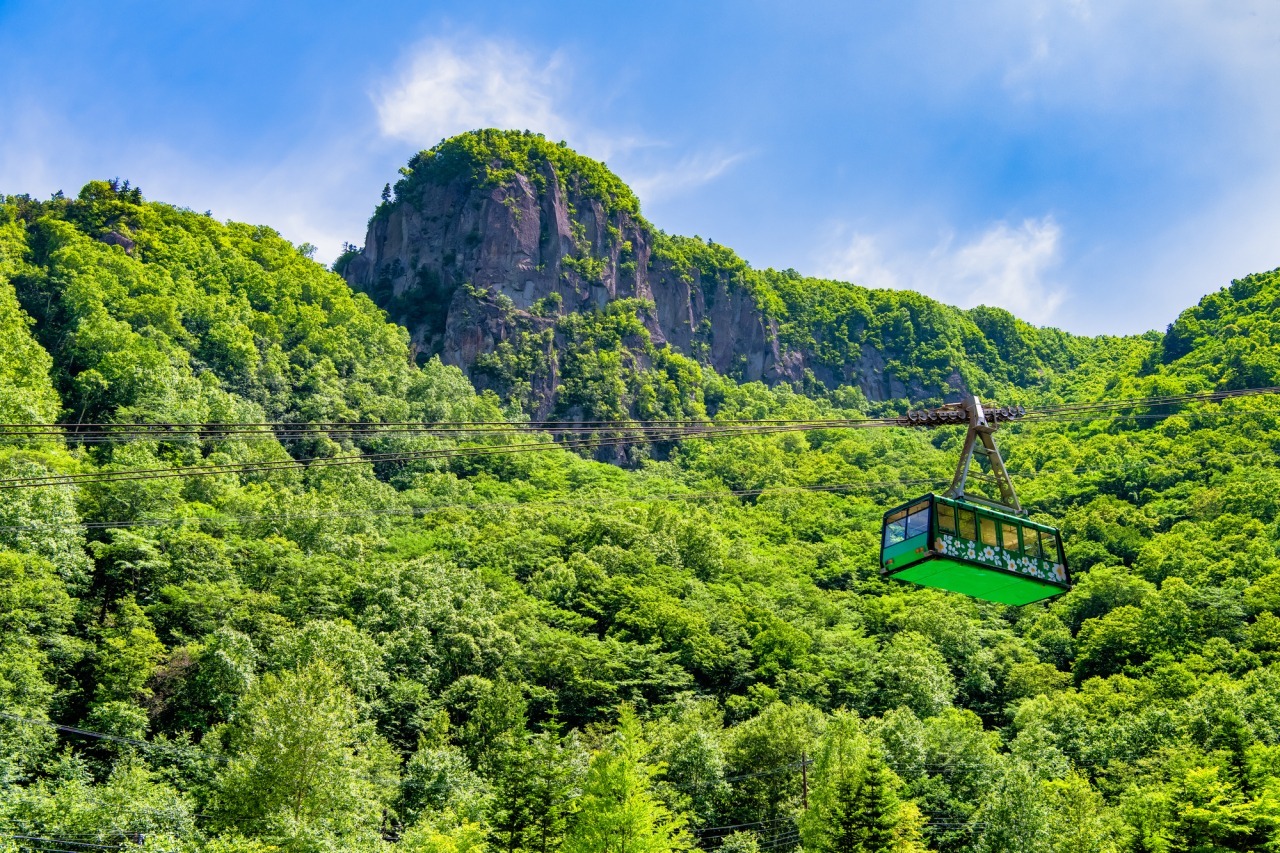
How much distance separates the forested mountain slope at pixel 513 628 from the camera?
44.3 m

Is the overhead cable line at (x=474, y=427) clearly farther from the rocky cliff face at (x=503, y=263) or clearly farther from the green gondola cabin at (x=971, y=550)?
the rocky cliff face at (x=503, y=263)

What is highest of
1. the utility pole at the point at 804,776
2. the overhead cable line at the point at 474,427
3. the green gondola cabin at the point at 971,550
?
the overhead cable line at the point at 474,427

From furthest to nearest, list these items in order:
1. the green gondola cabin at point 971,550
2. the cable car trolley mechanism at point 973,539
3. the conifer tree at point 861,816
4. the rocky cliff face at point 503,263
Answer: the rocky cliff face at point 503,263 → the conifer tree at point 861,816 → the green gondola cabin at point 971,550 → the cable car trolley mechanism at point 973,539

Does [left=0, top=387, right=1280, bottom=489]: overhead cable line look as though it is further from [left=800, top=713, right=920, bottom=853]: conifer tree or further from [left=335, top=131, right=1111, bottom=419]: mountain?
[left=335, top=131, right=1111, bottom=419]: mountain

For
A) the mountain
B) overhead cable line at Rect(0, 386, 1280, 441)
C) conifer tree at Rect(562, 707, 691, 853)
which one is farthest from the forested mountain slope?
the mountain

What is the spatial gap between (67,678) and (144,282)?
197 feet

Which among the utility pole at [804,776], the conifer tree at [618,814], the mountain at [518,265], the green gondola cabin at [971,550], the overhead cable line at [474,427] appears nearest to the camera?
the overhead cable line at [474,427]

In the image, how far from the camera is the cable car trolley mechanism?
85.0ft

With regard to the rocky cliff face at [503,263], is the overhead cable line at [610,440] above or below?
below

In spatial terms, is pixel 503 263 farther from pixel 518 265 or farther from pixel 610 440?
pixel 610 440

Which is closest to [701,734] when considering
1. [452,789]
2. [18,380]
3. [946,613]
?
[452,789]

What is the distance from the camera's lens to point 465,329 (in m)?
148

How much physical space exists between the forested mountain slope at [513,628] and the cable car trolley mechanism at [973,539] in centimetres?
701

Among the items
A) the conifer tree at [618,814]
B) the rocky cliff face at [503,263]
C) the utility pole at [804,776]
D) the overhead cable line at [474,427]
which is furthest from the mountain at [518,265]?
the overhead cable line at [474,427]
